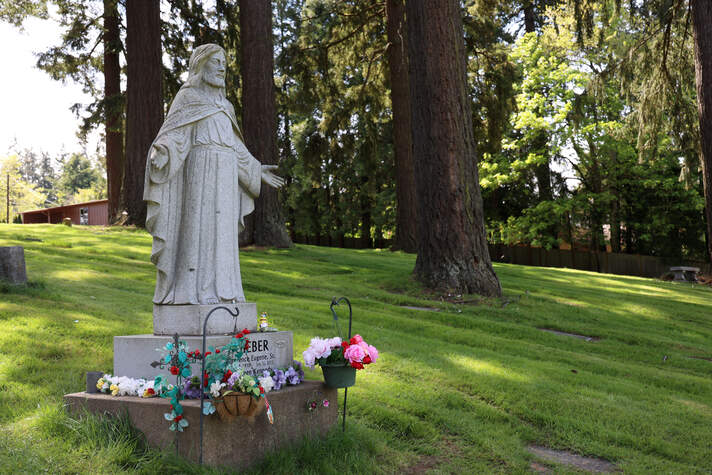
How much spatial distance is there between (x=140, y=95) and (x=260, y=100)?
158 inches

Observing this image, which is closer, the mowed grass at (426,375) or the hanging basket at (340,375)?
the mowed grass at (426,375)

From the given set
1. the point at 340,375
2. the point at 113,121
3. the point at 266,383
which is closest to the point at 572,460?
the point at 340,375

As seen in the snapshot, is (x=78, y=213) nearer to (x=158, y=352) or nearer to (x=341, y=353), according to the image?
(x=158, y=352)

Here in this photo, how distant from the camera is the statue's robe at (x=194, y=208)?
479cm

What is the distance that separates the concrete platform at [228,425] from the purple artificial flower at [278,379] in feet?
0.19

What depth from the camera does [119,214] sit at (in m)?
18.2

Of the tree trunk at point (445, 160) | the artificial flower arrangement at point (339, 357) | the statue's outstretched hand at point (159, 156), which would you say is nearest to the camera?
the artificial flower arrangement at point (339, 357)

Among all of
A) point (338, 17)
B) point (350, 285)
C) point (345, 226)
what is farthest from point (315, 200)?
point (350, 285)

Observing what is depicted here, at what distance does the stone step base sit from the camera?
445 cm

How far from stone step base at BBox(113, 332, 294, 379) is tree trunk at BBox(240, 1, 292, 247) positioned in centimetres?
1131

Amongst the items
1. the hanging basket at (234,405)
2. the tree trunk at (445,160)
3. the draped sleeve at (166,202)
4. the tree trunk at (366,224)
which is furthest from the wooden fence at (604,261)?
the hanging basket at (234,405)

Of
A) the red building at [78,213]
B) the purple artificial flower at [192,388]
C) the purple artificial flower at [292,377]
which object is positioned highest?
the red building at [78,213]

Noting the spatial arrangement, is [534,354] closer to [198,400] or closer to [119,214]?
[198,400]

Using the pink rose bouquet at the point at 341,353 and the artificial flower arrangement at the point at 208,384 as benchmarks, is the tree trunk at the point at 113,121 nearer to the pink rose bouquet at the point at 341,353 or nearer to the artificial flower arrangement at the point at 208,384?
the artificial flower arrangement at the point at 208,384
